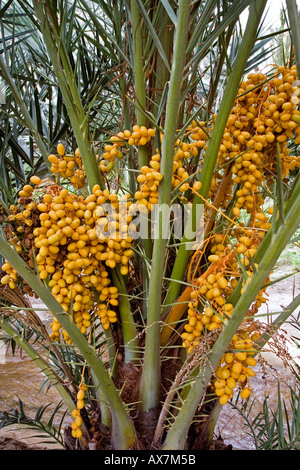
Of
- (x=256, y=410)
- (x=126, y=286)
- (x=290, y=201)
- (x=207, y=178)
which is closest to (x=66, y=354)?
(x=126, y=286)

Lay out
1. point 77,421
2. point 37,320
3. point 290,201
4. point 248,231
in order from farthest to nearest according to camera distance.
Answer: point 37,320
point 77,421
point 248,231
point 290,201

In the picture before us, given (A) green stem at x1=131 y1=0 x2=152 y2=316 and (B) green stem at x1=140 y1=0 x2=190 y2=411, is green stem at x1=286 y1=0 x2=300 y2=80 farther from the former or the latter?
(A) green stem at x1=131 y1=0 x2=152 y2=316

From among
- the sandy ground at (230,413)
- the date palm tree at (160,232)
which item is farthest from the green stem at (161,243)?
the sandy ground at (230,413)

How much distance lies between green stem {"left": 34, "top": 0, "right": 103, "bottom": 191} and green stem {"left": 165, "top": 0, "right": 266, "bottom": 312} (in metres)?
0.22

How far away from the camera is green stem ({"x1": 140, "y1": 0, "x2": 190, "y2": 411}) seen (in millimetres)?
580

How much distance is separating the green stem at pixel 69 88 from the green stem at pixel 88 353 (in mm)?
237

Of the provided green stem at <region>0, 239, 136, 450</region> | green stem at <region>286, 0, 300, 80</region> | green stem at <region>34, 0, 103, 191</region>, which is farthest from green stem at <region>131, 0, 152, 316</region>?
green stem at <region>286, 0, 300, 80</region>

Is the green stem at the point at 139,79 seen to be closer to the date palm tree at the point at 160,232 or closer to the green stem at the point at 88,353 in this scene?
the date palm tree at the point at 160,232

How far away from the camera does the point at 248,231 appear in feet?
2.38

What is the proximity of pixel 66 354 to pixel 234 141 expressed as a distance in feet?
2.83

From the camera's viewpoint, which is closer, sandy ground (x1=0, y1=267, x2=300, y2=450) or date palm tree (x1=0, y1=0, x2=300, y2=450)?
date palm tree (x1=0, y1=0, x2=300, y2=450)

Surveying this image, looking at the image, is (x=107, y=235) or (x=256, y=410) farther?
(x=256, y=410)

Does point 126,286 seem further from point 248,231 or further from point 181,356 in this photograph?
point 248,231

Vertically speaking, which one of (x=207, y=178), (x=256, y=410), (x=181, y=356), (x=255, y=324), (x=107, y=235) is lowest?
(x=256, y=410)
